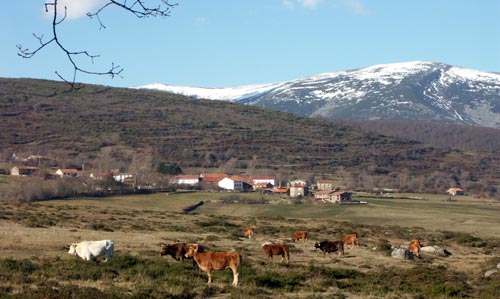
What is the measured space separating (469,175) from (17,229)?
5218 inches

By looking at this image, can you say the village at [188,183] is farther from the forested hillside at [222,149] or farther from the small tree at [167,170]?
the forested hillside at [222,149]

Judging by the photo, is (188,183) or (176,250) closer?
(176,250)

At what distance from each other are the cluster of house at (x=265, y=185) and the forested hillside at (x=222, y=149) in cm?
619

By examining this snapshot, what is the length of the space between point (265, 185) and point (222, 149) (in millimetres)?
48898

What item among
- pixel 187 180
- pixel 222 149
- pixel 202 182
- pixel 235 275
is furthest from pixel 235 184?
pixel 235 275

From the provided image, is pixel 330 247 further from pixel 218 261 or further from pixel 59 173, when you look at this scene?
pixel 59 173

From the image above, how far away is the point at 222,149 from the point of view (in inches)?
6511

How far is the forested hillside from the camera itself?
137m

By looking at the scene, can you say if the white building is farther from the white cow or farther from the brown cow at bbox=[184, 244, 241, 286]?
the brown cow at bbox=[184, 244, 241, 286]

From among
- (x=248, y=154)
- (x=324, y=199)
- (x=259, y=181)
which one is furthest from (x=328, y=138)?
(x=324, y=199)

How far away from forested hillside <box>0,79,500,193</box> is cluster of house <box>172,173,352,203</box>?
6192mm

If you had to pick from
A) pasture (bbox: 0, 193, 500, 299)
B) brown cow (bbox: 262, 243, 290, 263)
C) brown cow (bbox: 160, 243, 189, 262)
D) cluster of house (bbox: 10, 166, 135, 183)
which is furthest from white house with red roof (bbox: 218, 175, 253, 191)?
brown cow (bbox: 160, 243, 189, 262)

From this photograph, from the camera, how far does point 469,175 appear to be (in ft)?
500

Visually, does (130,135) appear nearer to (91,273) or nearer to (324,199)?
(324,199)
